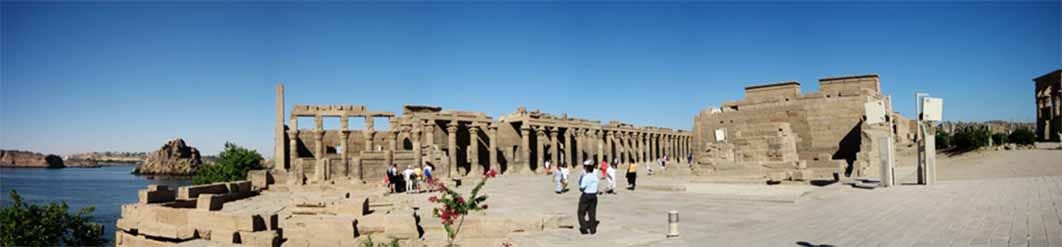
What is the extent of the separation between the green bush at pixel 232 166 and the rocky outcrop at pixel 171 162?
64709 mm

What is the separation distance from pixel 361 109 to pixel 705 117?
20514 millimetres

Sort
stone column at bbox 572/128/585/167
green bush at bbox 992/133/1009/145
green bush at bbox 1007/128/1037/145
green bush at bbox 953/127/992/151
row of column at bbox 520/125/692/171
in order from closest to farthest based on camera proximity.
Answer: green bush at bbox 953/127/992/151, green bush at bbox 1007/128/1037/145, green bush at bbox 992/133/1009/145, row of column at bbox 520/125/692/171, stone column at bbox 572/128/585/167

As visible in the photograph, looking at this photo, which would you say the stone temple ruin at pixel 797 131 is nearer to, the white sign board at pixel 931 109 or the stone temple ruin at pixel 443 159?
the stone temple ruin at pixel 443 159

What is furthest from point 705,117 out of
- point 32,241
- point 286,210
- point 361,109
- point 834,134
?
point 32,241

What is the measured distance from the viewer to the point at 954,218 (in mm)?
9719

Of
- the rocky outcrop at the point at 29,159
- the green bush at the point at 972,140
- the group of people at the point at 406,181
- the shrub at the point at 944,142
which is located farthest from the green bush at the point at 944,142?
the rocky outcrop at the point at 29,159

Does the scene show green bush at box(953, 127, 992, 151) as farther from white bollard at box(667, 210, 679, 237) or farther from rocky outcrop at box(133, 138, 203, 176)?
rocky outcrop at box(133, 138, 203, 176)

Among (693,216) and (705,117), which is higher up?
(705,117)

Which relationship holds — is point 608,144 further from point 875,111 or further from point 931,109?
point 931,109

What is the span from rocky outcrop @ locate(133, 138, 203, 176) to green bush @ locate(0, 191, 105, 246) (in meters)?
108

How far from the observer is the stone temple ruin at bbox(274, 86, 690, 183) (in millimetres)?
33688

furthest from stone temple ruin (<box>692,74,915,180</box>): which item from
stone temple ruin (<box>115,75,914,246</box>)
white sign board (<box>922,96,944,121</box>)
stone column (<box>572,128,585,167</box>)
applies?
stone column (<box>572,128,585,167</box>)

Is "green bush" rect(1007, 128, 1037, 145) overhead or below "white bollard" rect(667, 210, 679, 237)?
overhead

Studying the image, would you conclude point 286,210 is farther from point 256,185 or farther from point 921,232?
point 921,232
